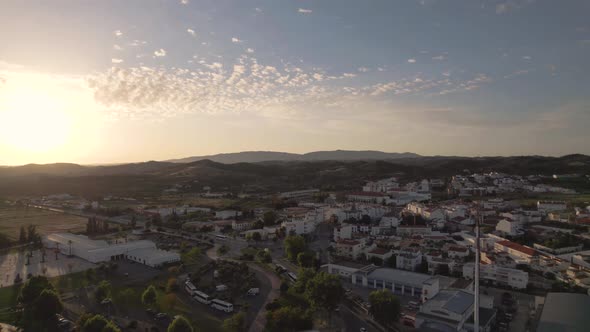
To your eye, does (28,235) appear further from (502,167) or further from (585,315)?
(502,167)

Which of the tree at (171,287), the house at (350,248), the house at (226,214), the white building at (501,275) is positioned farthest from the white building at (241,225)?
the white building at (501,275)

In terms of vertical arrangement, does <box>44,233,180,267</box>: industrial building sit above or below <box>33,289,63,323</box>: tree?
below

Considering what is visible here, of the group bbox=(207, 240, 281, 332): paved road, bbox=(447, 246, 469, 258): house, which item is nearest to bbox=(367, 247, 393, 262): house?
bbox=(447, 246, 469, 258): house

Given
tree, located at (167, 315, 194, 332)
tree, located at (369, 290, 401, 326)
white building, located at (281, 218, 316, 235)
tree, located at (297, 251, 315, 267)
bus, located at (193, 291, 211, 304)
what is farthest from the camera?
white building, located at (281, 218, 316, 235)

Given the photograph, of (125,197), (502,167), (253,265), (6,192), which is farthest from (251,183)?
(253,265)

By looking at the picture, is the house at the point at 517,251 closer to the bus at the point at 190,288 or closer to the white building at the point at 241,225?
the bus at the point at 190,288

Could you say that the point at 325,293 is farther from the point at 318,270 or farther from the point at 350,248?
the point at 350,248

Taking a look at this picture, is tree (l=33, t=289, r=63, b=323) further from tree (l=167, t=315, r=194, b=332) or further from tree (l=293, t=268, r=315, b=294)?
tree (l=293, t=268, r=315, b=294)
